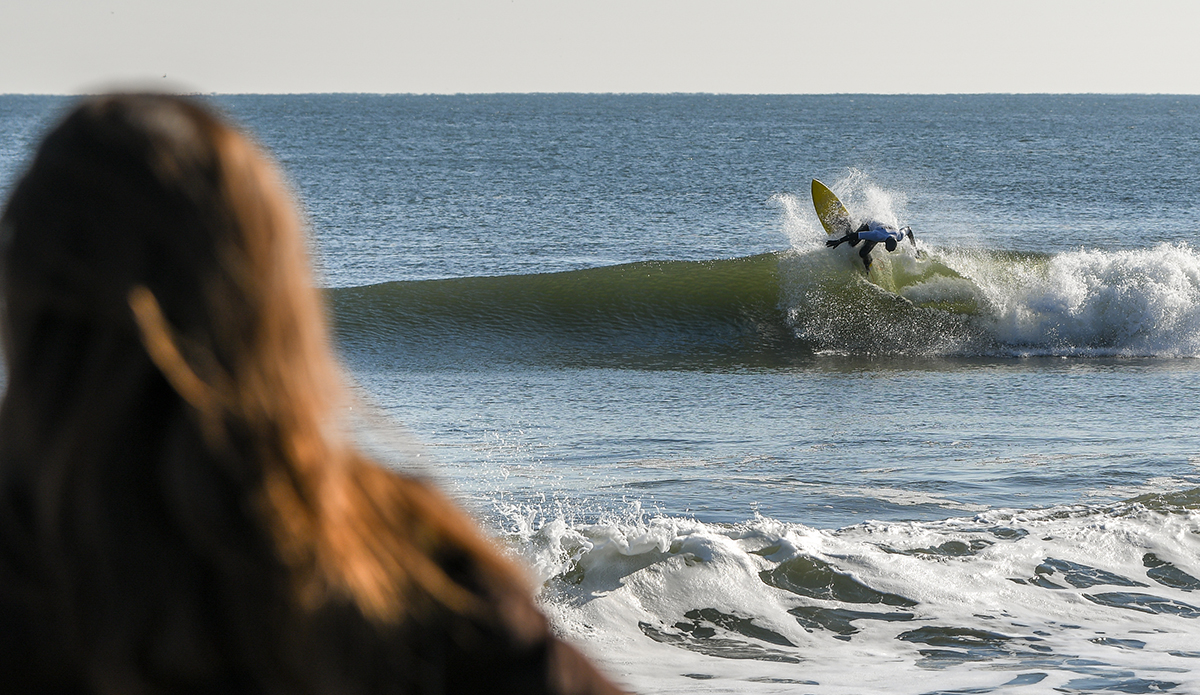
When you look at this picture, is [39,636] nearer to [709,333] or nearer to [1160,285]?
[709,333]

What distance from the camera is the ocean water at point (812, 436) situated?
4.79 m

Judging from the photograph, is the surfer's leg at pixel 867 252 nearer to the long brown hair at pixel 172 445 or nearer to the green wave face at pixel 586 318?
the green wave face at pixel 586 318

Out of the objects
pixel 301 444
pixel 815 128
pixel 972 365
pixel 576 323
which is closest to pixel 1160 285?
pixel 972 365

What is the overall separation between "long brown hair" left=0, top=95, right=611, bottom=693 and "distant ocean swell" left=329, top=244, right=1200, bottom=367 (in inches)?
477

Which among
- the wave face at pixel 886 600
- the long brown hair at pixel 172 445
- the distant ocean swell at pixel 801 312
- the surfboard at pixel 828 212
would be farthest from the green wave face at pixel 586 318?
the long brown hair at pixel 172 445

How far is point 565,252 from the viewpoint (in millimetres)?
24109

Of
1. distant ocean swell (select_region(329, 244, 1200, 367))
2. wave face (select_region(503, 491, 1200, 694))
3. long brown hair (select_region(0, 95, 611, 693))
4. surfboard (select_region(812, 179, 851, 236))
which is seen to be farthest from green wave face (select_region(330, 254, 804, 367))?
long brown hair (select_region(0, 95, 611, 693))

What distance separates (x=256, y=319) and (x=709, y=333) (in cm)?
1423

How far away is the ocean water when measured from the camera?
479cm

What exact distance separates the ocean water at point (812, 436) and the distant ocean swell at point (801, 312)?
5cm

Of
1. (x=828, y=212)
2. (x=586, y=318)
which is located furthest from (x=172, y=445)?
(x=828, y=212)

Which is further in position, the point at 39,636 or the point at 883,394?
the point at 883,394

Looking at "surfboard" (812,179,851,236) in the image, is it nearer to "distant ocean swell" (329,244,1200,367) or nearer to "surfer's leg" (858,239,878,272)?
"distant ocean swell" (329,244,1200,367)

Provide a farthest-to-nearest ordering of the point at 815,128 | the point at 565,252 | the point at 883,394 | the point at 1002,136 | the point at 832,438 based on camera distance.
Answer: the point at 815,128, the point at 1002,136, the point at 565,252, the point at 883,394, the point at 832,438
